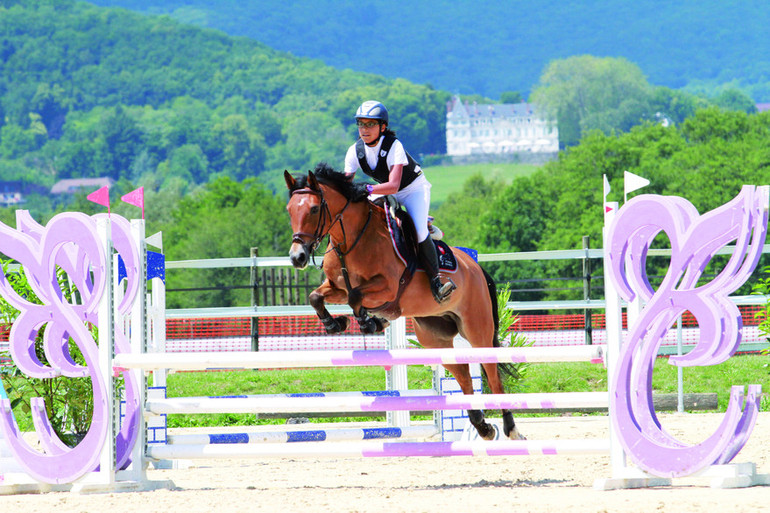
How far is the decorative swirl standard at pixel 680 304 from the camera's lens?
14.4ft

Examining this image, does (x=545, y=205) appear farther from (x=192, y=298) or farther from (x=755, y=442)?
(x=755, y=442)

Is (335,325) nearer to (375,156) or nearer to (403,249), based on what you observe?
(403,249)

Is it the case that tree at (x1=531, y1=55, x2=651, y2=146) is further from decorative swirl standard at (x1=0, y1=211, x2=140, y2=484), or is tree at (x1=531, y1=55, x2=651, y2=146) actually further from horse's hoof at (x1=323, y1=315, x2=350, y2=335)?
decorative swirl standard at (x1=0, y1=211, x2=140, y2=484)

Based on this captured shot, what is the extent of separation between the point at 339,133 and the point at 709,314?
146 m

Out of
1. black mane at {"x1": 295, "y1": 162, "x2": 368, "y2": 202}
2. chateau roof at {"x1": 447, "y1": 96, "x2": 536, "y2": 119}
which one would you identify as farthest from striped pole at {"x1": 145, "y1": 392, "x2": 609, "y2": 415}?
chateau roof at {"x1": 447, "y1": 96, "x2": 536, "y2": 119}

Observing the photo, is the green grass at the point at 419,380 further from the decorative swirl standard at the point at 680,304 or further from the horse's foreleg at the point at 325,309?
the decorative swirl standard at the point at 680,304

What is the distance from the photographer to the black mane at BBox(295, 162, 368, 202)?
562 cm

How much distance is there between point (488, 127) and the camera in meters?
190

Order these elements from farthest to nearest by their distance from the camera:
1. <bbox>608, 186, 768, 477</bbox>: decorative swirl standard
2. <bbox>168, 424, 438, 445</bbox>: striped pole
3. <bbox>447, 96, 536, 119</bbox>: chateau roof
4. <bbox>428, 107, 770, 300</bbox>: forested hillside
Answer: <bbox>447, 96, 536, 119</bbox>: chateau roof, <bbox>428, 107, 770, 300</bbox>: forested hillside, <bbox>168, 424, 438, 445</bbox>: striped pole, <bbox>608, 186, 768, 477</bbox>: decorative swirl standard

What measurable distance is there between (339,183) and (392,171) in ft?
1.05

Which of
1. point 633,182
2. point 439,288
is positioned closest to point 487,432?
point 439,288

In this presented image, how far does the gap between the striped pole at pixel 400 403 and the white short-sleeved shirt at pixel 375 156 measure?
1465 mm

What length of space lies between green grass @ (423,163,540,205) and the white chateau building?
45524 millimetres

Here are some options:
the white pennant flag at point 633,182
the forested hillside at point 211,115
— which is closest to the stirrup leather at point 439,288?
the white pennant flag at point 633,182
